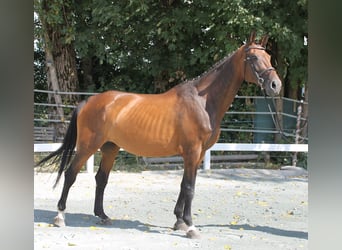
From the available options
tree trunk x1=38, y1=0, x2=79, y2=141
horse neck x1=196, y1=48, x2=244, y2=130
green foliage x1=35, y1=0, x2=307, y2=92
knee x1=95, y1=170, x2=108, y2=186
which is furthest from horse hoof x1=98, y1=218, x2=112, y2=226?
tree trunk x1=38, y1=0, x2=79, y2=141

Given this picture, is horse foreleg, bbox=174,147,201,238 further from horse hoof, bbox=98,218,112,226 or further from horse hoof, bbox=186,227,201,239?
horse hoof, bbox=98,218,112,226

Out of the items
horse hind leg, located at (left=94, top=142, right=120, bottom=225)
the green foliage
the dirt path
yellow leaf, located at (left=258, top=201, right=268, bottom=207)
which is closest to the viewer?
the dirt path

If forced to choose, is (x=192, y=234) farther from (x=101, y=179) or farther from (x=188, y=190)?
(x=101, y=179)

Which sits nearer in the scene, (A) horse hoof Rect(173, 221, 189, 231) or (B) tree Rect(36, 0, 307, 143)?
(A) horse hoof Rect(173, 221, 189, 231)

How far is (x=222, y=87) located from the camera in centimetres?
380

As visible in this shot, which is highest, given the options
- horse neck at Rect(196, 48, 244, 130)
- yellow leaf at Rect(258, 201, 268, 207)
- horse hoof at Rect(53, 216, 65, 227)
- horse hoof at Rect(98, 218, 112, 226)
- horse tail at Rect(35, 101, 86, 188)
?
horse neck at Rect(196, 48, 244, 130)

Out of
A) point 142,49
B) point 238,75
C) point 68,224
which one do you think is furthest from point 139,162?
point 238,75

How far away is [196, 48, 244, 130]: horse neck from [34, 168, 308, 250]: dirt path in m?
1.01

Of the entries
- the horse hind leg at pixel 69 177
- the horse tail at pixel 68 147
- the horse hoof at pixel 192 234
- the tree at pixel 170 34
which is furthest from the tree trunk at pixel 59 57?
the horse hoof at pixel 192 234

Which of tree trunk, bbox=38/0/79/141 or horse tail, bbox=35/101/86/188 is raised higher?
tree trunk, bbox=38/0/79/141

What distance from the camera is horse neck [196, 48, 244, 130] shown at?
377 cm

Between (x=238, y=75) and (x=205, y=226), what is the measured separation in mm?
1443

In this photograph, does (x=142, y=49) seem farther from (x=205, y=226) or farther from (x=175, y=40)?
(x=205, y=226)
